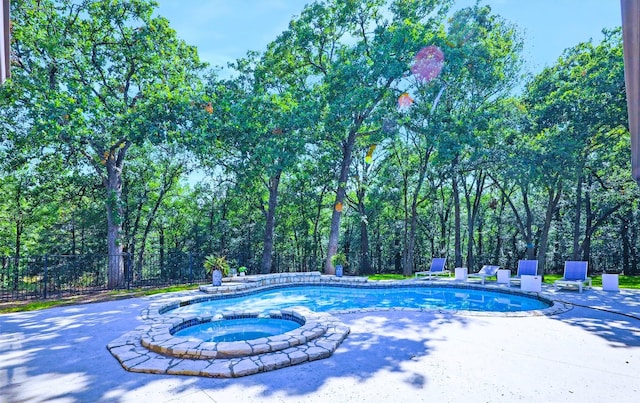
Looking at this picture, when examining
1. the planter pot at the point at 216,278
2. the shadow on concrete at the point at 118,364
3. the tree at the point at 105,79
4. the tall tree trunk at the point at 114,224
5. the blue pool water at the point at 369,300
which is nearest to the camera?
the shadow on concrete at the point at 118,364

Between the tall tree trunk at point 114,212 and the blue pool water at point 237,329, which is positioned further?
the tall tree trunk at point 114,212

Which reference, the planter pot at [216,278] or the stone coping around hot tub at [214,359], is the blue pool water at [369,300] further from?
the stone coping around hot tub at [214,359]

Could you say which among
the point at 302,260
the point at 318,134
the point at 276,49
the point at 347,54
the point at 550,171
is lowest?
the point at 302,260

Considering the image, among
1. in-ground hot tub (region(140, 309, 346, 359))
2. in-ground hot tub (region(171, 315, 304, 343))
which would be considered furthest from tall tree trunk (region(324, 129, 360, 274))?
in-ground hot tub (region(140, 309, 346, 359))

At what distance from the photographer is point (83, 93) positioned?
396 inches

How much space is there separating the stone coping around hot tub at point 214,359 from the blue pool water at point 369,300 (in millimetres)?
3542

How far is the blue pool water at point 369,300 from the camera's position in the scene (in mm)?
9148

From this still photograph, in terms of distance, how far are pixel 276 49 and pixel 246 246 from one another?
11638 mm

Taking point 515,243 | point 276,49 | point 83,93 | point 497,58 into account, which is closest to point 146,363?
point 83,93

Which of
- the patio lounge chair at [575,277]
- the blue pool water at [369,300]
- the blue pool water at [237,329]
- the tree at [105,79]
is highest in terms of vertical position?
the tree at [105,79]

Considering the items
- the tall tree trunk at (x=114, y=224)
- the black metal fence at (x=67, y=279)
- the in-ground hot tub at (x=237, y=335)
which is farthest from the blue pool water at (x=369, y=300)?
the tall tree trunk at (x=114, y=224)

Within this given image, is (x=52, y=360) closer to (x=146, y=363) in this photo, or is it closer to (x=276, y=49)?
(x=146, y=363)

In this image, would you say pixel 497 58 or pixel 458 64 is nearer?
pixel 458 64

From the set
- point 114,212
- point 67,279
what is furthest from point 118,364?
point 67,279
